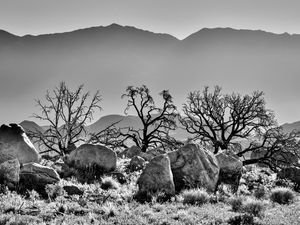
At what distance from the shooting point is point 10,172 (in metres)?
17.7

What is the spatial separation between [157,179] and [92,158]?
5673mm

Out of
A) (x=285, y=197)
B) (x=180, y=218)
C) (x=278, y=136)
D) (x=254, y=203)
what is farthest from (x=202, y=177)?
(x=278, y=136)

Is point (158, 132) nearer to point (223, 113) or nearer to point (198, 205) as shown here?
point (223, 113)

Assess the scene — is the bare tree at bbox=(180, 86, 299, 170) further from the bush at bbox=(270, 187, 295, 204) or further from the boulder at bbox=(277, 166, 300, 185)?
the bush at bbox=(270, 187, 295, 204)

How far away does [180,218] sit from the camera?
44.5ft

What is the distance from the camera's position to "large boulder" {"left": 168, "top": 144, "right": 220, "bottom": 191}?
20.2m

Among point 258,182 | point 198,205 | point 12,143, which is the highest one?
point 12,143

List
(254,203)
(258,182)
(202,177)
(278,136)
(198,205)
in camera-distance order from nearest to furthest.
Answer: (254,203)
(198,205)
(202,177)
(258,182)
(278,136)

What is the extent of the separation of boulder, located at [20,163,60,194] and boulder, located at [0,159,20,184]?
33 centimetres

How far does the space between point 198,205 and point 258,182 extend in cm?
1263

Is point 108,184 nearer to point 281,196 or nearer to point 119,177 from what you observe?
point 119,177

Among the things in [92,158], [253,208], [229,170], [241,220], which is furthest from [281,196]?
[92,158]

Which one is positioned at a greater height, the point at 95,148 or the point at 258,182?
the point at 95,148

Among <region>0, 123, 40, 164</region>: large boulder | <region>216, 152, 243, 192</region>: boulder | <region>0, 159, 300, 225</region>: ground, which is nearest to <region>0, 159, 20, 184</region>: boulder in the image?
<region>0, 159, 300, 225</region>: ground
